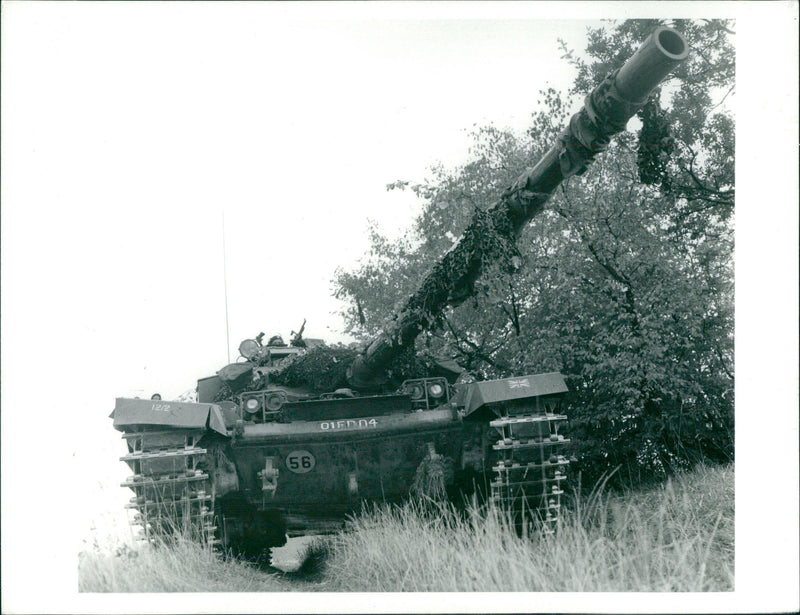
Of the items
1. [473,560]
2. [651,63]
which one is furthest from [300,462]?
[651,63]

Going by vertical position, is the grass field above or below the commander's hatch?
below

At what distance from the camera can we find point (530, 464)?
24.4 feet

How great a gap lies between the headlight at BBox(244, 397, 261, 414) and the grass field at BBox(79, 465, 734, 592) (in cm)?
132

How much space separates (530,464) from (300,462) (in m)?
2.03

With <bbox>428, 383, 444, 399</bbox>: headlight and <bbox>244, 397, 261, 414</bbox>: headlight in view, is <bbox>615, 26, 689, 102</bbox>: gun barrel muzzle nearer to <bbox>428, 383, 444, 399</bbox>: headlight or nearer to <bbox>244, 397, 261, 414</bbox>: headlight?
<bbox>428, 383, 444, 399</bbox>: headlight

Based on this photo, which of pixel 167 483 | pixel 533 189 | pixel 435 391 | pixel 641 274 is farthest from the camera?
pixel 641 274

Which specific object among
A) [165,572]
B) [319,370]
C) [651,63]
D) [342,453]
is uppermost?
[651,63]

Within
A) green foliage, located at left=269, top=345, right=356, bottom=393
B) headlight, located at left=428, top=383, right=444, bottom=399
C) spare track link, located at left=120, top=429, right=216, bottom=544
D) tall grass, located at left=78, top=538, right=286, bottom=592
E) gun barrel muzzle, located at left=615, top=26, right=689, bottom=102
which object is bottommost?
tall grass, located at left=78, top=538, right=286, bottom=592

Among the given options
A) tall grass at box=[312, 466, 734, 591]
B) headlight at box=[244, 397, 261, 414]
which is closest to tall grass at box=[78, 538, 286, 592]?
tall grass at box=[312, 466, 734, 591]

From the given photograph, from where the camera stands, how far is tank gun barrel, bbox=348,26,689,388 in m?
5.34

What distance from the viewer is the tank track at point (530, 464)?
739 cm

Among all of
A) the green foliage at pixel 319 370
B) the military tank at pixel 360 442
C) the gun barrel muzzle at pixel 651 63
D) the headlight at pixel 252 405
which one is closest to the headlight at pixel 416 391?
the military tank at pixel 360 442

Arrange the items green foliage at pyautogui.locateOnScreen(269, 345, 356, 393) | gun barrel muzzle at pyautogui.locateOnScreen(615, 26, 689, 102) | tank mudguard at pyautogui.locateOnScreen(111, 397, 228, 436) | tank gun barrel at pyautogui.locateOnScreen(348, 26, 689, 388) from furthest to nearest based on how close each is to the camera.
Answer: green foliage at pyautogui.locateOnScreen(269, 345, 356, 393)
tank mudguard at pyautogui.locateOnScreen(111, 397, 228, 436)
tank gun barrel at pyautogui.locateOnScreen(348, 26, 689, 388)
gun barrel muzzle at pyautogui.locateOnScreen(615, 26, 689, 102)

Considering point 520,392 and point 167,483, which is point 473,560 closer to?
point 520,392
